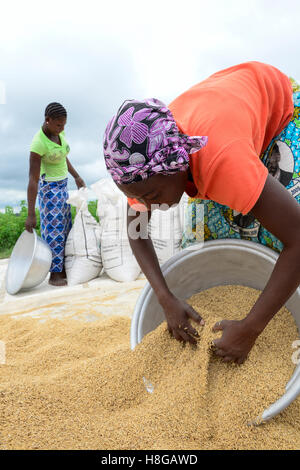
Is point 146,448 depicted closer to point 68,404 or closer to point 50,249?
point 68,404

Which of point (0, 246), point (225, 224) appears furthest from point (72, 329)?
point (0, 246)

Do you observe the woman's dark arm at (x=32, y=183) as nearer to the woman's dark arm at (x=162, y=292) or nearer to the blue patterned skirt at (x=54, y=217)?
the blue patterned skirt at (x=54, y=217)

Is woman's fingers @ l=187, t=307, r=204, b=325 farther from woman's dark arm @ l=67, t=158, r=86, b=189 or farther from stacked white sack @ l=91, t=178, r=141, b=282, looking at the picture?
woman's dark arm @ l=67, t=158, r=86, b=189

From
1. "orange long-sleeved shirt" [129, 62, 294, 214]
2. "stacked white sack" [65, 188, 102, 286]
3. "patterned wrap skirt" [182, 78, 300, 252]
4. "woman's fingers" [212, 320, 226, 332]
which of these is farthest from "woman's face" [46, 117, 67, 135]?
"woman's fingers" [212, 320, 226, 332]

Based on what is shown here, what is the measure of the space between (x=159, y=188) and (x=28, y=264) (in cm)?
230

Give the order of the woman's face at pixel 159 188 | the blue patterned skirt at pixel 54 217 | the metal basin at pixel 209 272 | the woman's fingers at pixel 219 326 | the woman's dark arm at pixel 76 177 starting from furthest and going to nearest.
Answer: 1. the woman's dark arm at pixel 76 177
2. the blue patterned skirt at pixel 54 217
3. the metal basin at pixel 209 272
4. the woman's fingers at pixel 219 326
5. the woman's face at pixel 159 188

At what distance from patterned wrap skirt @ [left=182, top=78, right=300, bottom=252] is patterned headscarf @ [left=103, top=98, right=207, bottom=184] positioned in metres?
0.53

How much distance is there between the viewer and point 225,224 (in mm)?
1627

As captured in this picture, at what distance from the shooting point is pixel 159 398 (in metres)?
1.19

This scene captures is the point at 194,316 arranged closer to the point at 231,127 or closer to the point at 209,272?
the point at 209,272

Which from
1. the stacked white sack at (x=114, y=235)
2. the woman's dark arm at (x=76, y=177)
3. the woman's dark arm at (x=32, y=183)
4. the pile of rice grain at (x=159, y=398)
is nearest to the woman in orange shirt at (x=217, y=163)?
the pile of rice grain at (x=159, y=398)

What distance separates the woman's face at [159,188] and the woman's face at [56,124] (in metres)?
2.28

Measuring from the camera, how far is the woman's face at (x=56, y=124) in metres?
3.13

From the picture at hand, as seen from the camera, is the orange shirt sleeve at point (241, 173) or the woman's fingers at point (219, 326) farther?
the woman's fingers at point (219, 326)
